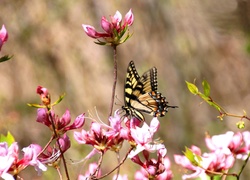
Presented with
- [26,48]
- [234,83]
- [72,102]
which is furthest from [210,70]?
[26,48]

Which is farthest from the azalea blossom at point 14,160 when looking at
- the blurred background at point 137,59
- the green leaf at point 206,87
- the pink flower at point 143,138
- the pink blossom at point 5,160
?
the blurred background at point 137,59

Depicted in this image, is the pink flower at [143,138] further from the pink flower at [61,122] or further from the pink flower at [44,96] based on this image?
the pink flower at [44,96]

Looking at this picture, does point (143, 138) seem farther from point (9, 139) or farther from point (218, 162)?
point (9, 139)

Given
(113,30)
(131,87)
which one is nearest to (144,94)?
(131,87)

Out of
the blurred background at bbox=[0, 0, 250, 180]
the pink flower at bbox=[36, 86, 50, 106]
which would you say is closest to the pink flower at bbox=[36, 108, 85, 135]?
the pink flower at bbox=[36, 86, 50, 106]

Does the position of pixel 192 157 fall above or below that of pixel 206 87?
below

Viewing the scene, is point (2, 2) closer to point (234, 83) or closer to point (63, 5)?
point (63, 5)

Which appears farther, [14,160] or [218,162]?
[218,162]
